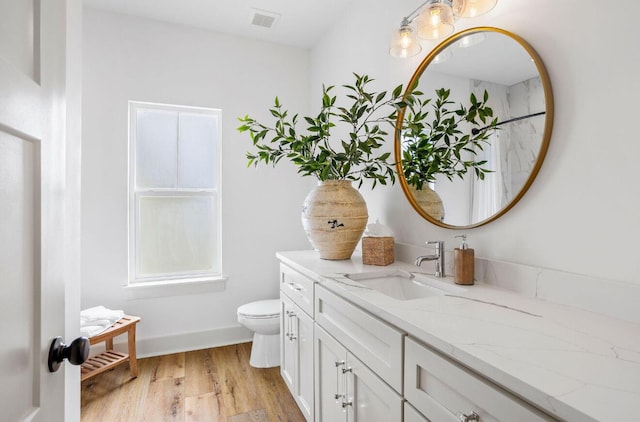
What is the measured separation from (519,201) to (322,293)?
33.8 inches

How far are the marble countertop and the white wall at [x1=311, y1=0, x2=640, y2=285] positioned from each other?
0.60ft

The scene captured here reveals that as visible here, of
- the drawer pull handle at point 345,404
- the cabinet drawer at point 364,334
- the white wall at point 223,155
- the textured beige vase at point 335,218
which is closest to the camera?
the cabinet drawer at point 364,334

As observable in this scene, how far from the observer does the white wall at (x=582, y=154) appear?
945mm

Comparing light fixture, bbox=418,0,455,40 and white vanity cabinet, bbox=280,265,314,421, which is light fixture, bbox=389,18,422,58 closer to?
light fixture, bbox=418,0,455,40

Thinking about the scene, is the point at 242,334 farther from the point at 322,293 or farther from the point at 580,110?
the point at 580,110

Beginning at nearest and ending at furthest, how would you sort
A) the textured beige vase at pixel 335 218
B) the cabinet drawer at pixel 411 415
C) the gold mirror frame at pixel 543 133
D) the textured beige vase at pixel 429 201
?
1. the cabinet drawer at pixel 411 415
2. the gold mirror frame at pixel 543 133
3. the textured beige vase at pixel 429 201
4. the textured beige vase at pixel 335 218

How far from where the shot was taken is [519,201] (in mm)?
1244

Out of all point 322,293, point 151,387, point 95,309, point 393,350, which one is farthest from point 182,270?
point 393,350

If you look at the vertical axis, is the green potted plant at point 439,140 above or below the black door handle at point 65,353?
above

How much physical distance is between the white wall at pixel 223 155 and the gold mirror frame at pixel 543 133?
57.1 inches

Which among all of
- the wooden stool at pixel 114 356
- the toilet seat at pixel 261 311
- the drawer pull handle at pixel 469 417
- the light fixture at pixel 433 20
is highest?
the light fixture at pixel 433 20

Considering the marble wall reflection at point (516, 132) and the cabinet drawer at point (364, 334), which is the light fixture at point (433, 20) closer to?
the marble wall reflection at point (516, 132)

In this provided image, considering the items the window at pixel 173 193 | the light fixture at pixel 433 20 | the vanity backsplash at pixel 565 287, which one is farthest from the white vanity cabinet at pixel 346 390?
the window at pixel 173 193

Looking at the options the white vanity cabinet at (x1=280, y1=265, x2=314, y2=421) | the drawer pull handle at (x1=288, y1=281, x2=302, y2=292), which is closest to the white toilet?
the white vanity cabinet at (x1=280, y1=265, x2=314, y2=421)
